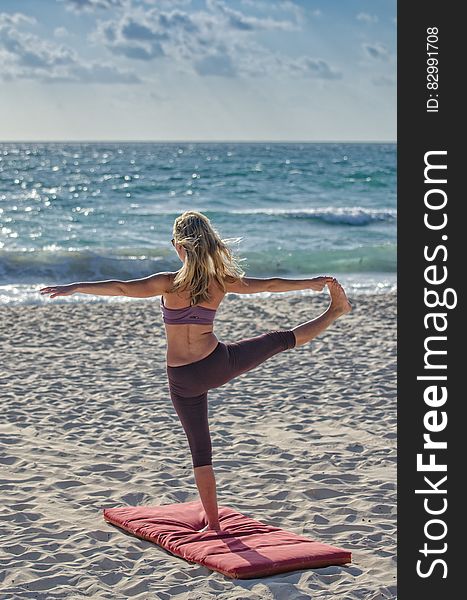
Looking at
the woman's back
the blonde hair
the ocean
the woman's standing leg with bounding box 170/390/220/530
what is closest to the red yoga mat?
the woman's standing leg with bounding box 170/390/220/530

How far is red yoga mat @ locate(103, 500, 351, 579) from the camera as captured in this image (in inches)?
194

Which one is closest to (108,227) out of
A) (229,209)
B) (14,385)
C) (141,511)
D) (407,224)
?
(229,209)

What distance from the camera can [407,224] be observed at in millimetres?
3895

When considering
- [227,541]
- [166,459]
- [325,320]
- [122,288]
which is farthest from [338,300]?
[166,459]

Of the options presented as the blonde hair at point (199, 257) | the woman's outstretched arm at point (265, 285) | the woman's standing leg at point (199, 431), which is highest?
the blonde hair at point (199, 257)

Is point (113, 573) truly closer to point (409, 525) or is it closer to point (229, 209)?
point (409, 525)

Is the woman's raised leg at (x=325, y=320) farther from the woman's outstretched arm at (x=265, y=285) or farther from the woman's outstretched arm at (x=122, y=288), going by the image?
the woman's outstretched arm at (x=122, y=288)

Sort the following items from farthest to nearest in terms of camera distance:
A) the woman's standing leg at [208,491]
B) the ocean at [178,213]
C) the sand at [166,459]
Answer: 1. the ocean at [178,213]
2. the woman's standing leg at [208,491]
3. the sand at [166,459]

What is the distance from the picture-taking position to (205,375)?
5.05 metres

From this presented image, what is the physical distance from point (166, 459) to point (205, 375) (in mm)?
2017

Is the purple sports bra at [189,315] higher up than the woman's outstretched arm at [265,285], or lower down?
lower down

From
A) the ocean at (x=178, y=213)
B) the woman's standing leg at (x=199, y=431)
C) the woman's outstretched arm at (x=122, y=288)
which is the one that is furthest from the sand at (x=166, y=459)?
the ocean at (x=178, y=213)

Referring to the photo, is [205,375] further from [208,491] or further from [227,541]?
[227,541]

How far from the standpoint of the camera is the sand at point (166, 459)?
4.93 m
